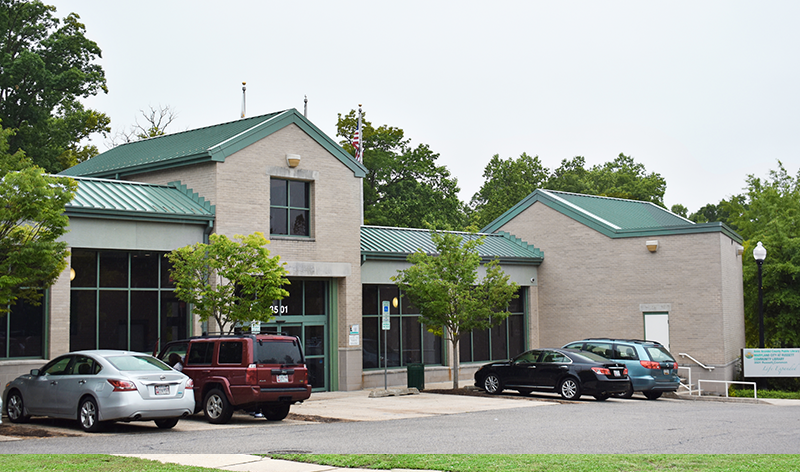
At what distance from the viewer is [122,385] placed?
1534 centimetres

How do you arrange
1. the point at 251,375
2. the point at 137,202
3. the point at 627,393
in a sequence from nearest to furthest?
the point at 251,375 → the point at 137,202 → the point at 627,393

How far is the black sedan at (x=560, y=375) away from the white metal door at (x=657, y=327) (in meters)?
7.56

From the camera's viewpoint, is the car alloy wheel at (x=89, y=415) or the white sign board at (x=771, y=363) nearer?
the car alloy wheel at (x=89, y=415)

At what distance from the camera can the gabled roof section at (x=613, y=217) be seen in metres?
30.9

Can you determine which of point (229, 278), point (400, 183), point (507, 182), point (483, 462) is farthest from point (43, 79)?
point (507, 182)

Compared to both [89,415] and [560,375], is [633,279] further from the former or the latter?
[89,415]

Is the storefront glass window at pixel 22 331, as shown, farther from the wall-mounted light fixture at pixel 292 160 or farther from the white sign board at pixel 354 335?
the white sign board at pixel 354 335

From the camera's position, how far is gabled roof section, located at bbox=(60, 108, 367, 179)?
932 inches

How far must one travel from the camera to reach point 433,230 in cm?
2773

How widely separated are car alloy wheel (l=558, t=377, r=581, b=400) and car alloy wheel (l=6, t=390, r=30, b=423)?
13504mm

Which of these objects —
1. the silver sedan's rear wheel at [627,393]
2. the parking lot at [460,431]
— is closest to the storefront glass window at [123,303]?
the parking lot at [460,431]

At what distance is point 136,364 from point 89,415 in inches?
47.6

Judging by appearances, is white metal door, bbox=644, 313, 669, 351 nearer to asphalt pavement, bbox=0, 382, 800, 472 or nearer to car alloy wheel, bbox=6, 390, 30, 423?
asphalt pavement, bbox=0, 382, 800, 472

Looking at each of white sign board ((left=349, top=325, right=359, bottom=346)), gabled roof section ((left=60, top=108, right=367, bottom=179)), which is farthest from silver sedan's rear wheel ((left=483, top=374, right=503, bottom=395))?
gabled roof section ((left=60, top=108, right=367, bottom=179))
